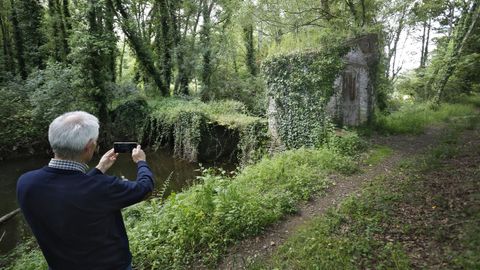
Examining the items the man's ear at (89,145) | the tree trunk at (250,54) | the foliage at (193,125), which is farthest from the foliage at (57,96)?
the tree trunk at (250,54)

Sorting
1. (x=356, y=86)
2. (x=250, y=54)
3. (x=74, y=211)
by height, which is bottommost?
(x=74, y=211)

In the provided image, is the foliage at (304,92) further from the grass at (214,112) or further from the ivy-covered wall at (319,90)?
the grass at (214,112)

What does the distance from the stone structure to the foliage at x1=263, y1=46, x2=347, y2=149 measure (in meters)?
0.36

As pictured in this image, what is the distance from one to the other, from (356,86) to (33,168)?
12.6 meters

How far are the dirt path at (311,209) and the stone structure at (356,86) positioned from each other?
1.56 meters

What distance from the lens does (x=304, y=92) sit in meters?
9.03

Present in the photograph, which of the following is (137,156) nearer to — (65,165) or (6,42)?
(65,165)

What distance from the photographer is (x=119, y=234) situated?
2.10 metres

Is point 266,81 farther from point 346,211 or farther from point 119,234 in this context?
point 119,234

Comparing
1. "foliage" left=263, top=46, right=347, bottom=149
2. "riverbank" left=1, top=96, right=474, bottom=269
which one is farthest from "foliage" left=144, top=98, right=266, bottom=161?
"riverbank" left=1, top=96, right=474, bottom=269

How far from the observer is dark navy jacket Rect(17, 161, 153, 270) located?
5.96 feet

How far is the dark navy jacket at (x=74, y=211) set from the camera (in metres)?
1.82

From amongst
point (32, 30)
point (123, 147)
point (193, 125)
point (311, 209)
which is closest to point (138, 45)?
point (193, 125)

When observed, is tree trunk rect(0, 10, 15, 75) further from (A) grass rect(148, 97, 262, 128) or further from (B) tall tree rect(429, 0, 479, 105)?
(B) tall tree rect(429, 0, 479, 105)
